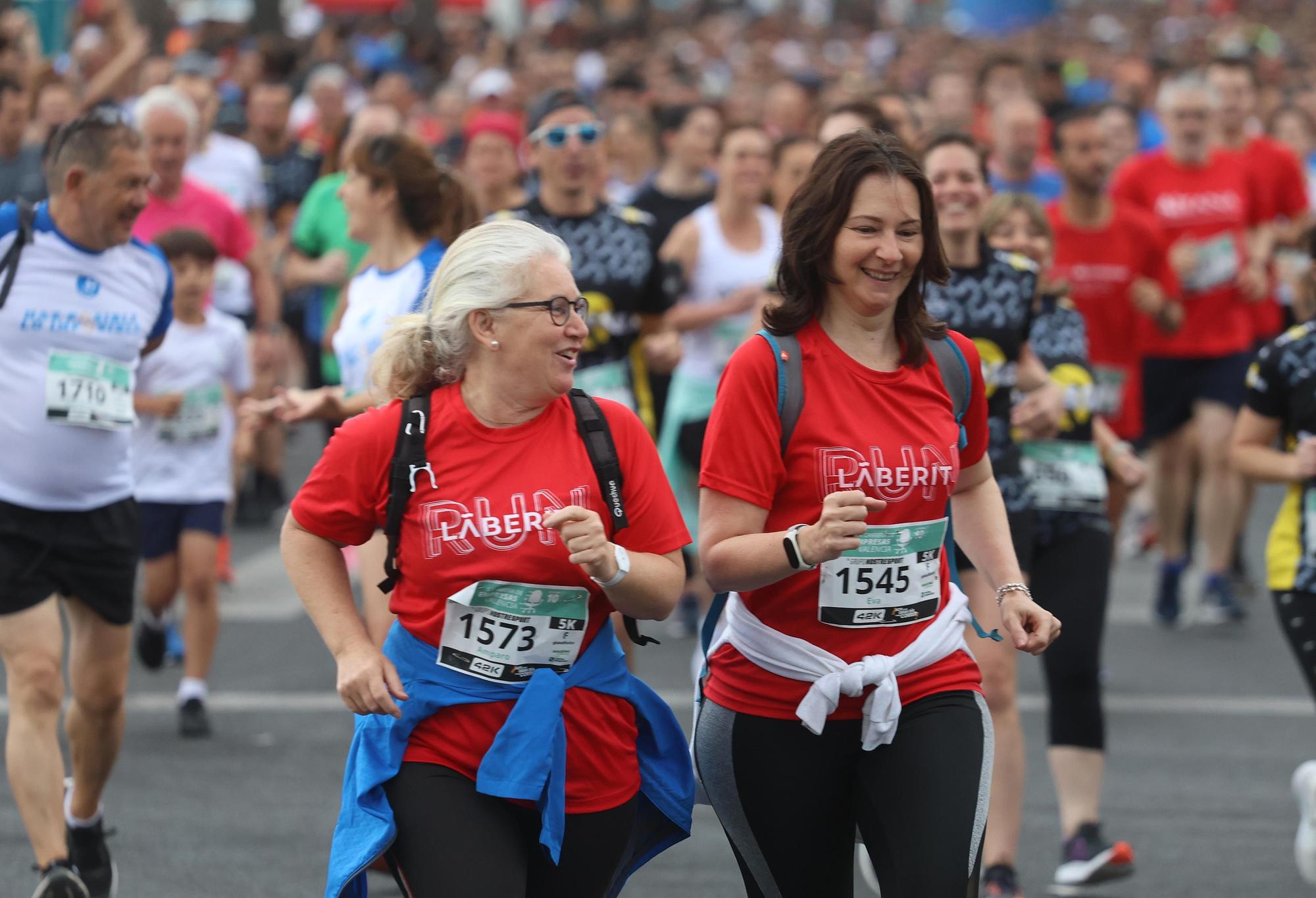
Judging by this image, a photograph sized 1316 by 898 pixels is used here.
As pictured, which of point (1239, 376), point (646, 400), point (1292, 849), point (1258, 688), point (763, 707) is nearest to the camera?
point (763, 707)

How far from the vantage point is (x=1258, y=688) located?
338 inches

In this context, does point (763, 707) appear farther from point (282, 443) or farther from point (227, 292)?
point (282, 443)

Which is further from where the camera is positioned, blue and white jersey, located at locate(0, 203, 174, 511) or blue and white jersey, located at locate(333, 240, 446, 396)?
blue and white jersey, located at locate(333, 240, 446, 396)

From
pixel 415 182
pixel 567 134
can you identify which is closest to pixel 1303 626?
pixel 415 182

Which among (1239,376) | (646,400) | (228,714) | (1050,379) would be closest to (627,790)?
(1050,379)

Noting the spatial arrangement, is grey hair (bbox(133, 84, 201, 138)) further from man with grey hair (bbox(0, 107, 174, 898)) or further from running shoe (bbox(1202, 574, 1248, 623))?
running shoe (bbox(1202, 574, 1248, 623))

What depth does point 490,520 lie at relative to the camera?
3.75 metres

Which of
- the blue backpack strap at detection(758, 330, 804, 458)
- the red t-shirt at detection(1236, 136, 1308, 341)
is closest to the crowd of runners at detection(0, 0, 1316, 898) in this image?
the blue backpack strap at detection(758, 330, 804, 458)

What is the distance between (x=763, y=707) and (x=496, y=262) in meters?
1.06

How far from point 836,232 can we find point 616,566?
0.88 m

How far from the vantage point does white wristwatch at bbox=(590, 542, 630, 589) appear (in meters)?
3.64

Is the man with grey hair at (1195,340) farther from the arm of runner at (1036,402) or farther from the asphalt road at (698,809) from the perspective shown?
the arm of runner at (1036,402)

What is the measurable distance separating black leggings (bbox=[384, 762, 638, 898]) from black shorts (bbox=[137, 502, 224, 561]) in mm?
4347

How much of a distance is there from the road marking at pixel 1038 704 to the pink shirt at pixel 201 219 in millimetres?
2120
